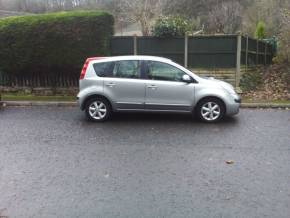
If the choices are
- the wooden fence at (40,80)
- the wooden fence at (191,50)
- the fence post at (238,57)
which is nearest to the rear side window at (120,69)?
the wooden fence at (191,50)

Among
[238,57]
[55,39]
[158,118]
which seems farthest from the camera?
[238,57]

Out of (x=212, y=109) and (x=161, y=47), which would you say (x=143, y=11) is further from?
(x=212, y=109)

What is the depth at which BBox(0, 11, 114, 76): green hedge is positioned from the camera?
41.9 ft

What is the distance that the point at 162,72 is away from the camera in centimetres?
888

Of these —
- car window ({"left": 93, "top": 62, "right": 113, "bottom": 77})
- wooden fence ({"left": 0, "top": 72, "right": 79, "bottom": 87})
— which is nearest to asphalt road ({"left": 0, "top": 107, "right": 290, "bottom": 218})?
car window ({"left": 93, "top": 62, "right": 113, "bottom": 77})

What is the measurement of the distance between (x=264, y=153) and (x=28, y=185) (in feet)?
13.0

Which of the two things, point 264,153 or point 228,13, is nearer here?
point 264,153

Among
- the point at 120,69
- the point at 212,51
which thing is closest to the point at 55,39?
the point at 120,69

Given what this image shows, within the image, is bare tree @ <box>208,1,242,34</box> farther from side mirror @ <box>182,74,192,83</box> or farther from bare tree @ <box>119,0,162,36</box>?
side mirror @ <box>182,74,192,83</box>

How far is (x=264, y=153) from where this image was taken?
20.6 feet

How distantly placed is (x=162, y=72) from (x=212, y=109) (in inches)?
60.4

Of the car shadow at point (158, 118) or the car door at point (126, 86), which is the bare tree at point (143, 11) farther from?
the car door at point (126, 86)

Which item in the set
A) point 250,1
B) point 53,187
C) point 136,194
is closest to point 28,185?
point 53,187

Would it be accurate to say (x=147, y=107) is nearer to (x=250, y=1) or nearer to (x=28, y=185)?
(x=28, y=185)
